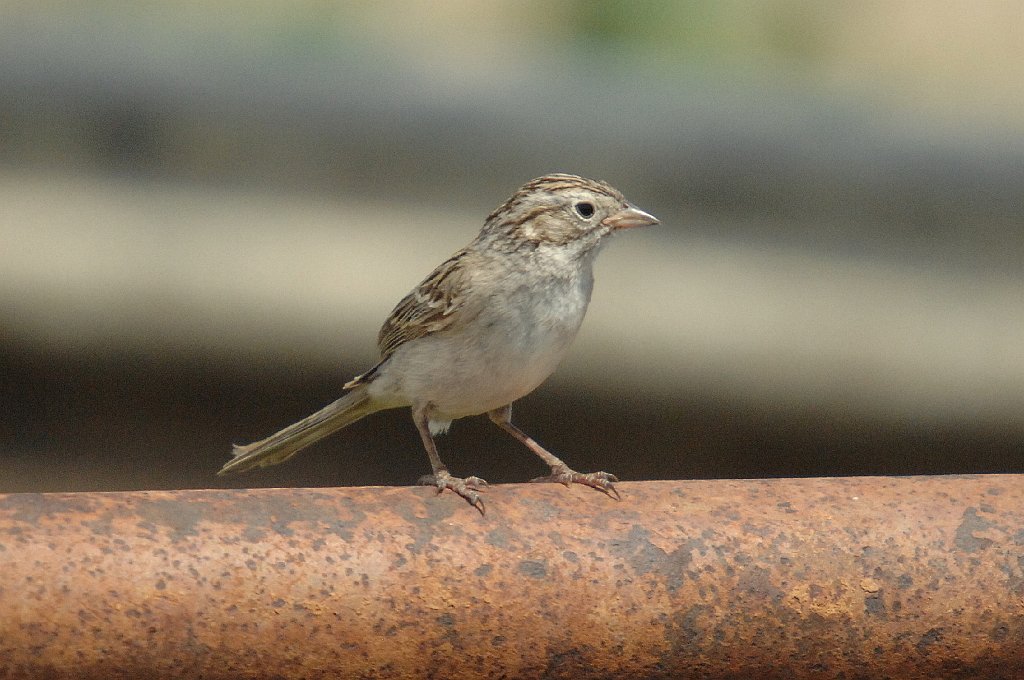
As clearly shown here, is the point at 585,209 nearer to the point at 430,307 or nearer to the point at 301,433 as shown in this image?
the point at 430,307

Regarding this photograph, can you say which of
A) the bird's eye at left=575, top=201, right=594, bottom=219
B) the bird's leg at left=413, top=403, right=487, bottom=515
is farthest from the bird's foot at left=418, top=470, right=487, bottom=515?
the bird's eye at left=575, top=201, right=594, bottom=219

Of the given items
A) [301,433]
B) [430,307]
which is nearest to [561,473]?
[430,307]

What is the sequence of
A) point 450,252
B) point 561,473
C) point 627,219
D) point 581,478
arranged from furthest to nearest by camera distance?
point 450,252
point 627,219
point 561,473
point 581,478

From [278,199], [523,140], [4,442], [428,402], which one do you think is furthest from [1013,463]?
[4,442]

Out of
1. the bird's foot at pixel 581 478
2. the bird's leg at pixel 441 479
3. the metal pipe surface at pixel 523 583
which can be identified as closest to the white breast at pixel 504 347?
the bird's leg at pixel 441 479

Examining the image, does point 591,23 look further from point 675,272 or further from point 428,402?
point 428,402

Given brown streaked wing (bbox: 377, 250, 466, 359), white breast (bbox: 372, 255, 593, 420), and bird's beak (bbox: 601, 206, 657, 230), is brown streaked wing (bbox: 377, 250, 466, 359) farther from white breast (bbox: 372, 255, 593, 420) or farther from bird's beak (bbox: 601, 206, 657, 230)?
bird's beak (bbox: 601, 206, 657, 230)
